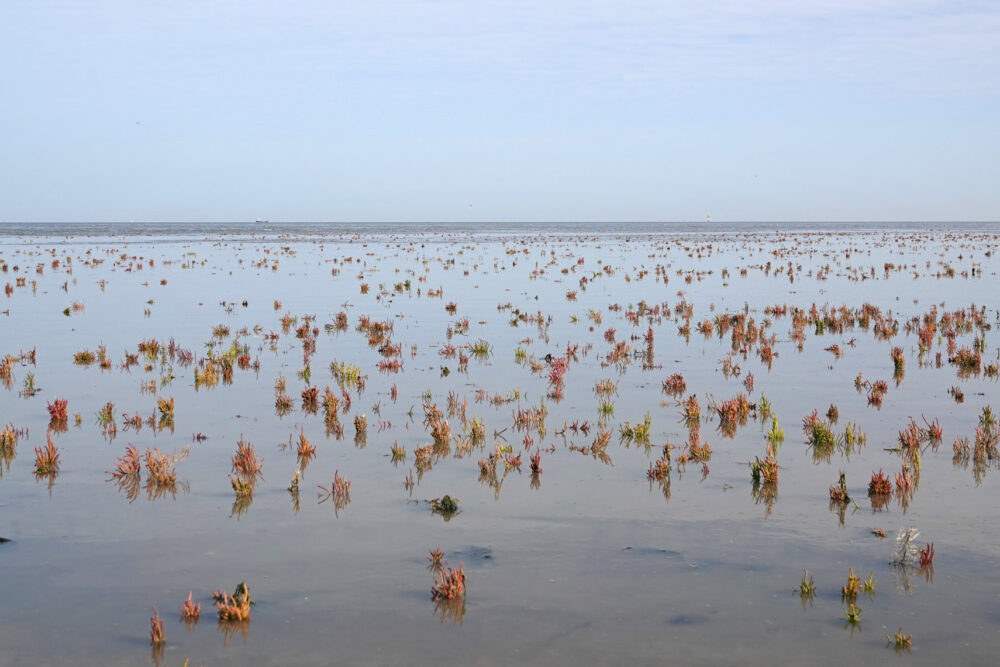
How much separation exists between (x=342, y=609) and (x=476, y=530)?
1.57 metres

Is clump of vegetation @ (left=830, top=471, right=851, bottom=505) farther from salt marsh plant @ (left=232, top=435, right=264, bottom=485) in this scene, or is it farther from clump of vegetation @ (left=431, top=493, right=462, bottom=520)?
salt marsh plant @ (left=232, top=435, right=264, bottom=485)

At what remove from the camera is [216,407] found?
11.4m

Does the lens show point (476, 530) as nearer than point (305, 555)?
No

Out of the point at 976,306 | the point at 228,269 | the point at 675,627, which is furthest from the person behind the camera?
the point at 228,269

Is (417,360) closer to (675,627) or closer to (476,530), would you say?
(476,530)

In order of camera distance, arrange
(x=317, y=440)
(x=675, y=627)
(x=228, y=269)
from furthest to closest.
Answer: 1. (x=228, y=269)
2. (x=317, y=440)
3. (x=675, y=627)

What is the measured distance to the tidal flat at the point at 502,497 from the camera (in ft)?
17.6

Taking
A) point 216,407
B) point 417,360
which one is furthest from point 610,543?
point 417,360

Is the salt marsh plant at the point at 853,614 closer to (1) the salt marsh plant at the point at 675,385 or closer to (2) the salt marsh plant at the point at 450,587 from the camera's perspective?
(2) the salt marsh plant at the point at 450,587

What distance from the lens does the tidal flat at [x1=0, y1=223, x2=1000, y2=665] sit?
17.6 ft

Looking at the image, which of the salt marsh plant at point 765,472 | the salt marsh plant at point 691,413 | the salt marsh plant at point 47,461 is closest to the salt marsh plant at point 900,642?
the salt marsh plant at point 765,472

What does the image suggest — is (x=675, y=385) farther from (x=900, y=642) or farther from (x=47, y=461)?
(x=47, y=461)

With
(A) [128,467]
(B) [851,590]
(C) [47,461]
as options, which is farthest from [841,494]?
(C) [47,461]

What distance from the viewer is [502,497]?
782 centimetres
